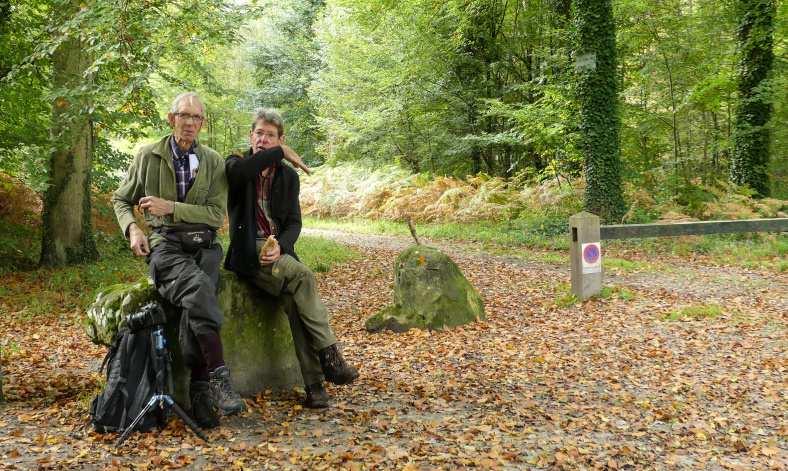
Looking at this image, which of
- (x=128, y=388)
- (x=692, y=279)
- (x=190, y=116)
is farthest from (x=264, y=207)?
(x=692, y=279)

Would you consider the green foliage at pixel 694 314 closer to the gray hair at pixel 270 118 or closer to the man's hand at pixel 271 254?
the man's hand at pixel 271 254

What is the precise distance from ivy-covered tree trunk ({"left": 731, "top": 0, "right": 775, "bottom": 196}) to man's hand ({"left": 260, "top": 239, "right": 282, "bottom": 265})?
1394 cm

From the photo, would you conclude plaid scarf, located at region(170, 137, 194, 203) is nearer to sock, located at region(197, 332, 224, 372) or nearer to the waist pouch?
the waist pouch

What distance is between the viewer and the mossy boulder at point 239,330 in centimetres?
457

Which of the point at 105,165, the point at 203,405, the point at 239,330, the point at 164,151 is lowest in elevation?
the point at 203,405

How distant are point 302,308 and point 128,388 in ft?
4.30

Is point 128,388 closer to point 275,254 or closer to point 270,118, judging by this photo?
point 275,254

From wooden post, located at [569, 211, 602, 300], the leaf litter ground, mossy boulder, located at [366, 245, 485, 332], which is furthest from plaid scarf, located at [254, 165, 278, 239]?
wooden post, located at [569, 211, 602, 300]

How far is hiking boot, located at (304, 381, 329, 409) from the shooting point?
4.83 meters

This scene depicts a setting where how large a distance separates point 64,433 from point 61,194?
8807 millimetres

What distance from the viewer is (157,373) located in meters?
4.18

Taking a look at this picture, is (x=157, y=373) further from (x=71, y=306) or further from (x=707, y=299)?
(x=707, y=299)

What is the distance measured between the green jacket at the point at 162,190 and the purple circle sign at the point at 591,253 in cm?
579

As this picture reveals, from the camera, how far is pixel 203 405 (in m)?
4.34
